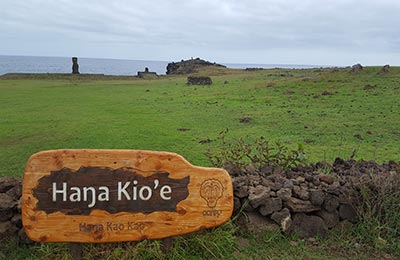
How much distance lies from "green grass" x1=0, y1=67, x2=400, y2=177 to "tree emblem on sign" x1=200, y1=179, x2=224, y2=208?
9.98 ft

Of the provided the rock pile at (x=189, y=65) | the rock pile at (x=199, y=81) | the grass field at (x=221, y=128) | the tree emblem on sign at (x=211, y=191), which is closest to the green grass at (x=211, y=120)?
the grass field at (x=221, y=128)

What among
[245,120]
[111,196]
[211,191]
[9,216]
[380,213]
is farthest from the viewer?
[245,120]

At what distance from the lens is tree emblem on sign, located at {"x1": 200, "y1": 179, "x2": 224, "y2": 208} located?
3061 millimetres

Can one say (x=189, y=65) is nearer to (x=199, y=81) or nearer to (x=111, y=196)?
(x=199, y=81)

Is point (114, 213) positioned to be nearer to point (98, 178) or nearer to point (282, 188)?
point (98, 178)

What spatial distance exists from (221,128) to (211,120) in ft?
3.85

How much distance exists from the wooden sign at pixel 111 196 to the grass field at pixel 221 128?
1.06 feet

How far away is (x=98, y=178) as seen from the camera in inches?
113

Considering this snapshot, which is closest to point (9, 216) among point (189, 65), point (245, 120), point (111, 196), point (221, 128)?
point (111, 196)

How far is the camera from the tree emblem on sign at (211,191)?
3061 mm

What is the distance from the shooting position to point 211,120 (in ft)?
33.9

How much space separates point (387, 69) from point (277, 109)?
9.11 m

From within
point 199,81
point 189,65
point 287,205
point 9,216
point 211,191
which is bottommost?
point 9,216

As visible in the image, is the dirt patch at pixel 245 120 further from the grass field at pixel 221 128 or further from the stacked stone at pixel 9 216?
the stacked stone at pixel 9 216
